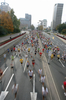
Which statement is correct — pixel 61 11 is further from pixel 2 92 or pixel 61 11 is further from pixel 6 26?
pixel 2 92

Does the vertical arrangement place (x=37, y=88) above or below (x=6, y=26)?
below

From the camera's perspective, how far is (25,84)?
7.68 metres

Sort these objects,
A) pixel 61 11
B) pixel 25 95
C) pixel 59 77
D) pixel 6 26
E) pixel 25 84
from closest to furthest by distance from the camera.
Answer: pixel 25 95 < pixel 25 84 < pixel 59 77 < pixel 6 26 < pixel 61 11

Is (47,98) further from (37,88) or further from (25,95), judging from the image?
(25,95)

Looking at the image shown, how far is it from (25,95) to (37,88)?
4.28ft

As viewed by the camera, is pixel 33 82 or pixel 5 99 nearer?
pixel 5 99

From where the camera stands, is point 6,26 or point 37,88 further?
point 6,26

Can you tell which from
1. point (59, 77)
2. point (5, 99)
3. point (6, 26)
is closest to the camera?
point (5, 99)

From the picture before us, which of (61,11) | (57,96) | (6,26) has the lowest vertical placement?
(57,96)

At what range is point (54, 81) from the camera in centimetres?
823

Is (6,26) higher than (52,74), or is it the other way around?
(6,26)

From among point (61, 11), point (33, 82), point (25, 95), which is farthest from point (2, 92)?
point (61, 11)

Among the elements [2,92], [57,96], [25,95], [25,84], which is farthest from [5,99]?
[57,96]

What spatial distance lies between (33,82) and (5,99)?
9.89ft
